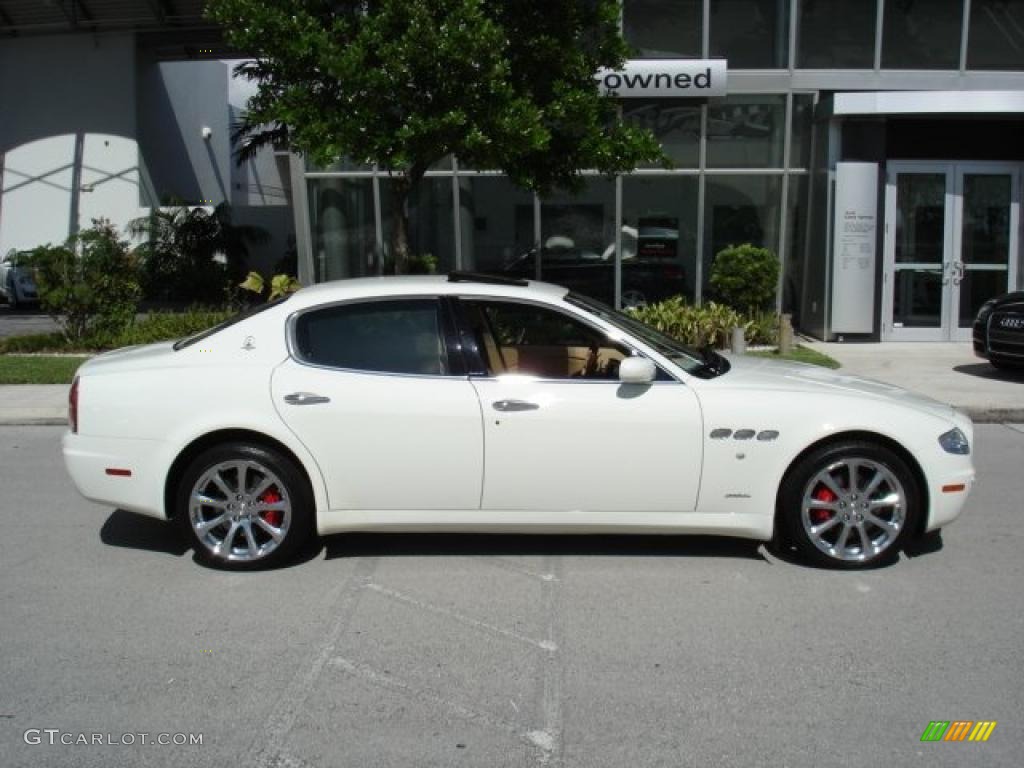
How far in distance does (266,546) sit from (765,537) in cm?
273

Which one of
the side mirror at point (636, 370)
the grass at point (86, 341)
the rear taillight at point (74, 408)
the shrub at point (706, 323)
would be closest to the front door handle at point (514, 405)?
the side mirror at point (636, 370)

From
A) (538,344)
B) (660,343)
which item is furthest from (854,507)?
(538,344)

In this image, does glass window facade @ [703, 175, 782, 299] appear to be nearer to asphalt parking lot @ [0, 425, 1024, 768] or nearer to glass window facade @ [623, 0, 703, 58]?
glass window facade @ [623, 0, 703, 58]

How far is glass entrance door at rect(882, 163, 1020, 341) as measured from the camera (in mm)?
15820

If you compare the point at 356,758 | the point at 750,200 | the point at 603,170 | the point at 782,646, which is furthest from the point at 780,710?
the point at 750,200

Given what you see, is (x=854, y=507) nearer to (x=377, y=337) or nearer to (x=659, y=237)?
(x=377, y=337)

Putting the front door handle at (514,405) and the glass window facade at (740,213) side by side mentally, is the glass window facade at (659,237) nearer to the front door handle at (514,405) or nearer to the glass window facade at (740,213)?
the glass window facade at (740,213)

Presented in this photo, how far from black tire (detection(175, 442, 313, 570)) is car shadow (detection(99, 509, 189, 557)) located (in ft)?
1.70

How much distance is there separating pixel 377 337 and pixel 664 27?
42.5ft

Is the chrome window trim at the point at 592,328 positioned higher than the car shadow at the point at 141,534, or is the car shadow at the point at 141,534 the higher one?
the chrome window trim at the point at 592,328

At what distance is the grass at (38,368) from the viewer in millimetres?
12555

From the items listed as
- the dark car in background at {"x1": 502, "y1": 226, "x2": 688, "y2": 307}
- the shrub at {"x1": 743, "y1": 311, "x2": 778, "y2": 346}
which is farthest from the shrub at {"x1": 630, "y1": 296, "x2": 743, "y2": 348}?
the dark car in background at {"x1": 502, "y1": 226, "x2": 688, "y2": 307}

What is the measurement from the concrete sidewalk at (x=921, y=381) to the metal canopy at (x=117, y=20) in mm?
16024

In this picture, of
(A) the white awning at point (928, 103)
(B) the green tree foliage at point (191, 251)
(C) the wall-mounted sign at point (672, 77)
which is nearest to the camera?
(A) the white awning at point (928, 103)
